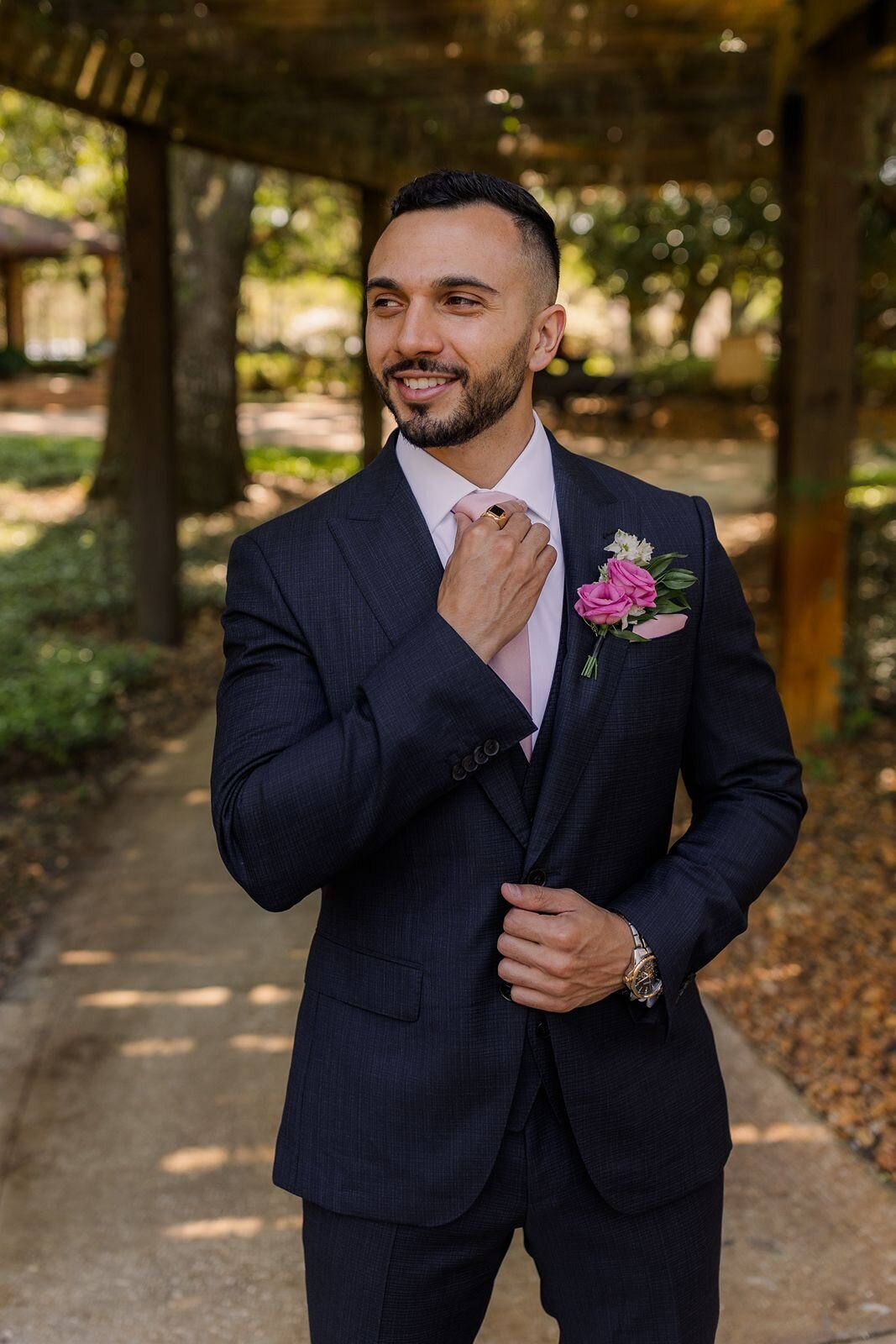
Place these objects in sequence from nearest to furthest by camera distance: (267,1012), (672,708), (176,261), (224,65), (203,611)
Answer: (672,708) < (267,1012) < (224,65) < (203,611) < (176,261)

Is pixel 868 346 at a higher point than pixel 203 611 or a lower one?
higher

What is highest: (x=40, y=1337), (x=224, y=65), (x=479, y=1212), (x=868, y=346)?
(x=224, y=65)

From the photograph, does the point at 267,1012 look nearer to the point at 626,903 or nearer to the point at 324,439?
the point at 626,903

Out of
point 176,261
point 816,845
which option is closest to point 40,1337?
point 816,845

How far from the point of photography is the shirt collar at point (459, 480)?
1.90 meters

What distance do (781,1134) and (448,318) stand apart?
2558 millimetres

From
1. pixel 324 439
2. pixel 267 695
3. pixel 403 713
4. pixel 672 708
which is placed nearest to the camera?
pixel 403 713

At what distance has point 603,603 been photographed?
179cm

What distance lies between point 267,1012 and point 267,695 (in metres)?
2.75

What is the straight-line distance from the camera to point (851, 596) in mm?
6348

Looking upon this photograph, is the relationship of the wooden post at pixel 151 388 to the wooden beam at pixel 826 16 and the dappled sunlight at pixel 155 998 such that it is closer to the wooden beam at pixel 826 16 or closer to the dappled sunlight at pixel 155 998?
the wooden beam at pixel 826 16

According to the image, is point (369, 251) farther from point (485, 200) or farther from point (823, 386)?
point (485, 200)

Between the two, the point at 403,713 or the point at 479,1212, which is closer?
the point at 403,713

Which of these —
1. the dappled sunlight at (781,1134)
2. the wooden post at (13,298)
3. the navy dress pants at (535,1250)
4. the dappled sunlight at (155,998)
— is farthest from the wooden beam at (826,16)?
the wooden post at (13,298)
